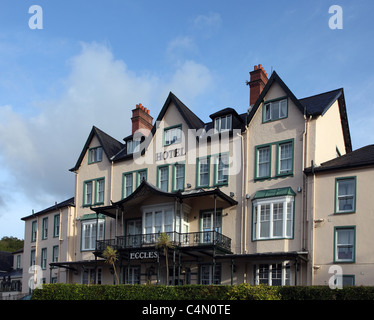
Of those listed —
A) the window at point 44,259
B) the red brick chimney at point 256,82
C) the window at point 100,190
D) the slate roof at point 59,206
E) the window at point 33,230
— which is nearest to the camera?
the red brick chimney at point 256,82

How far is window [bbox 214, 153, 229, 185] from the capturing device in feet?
97.8

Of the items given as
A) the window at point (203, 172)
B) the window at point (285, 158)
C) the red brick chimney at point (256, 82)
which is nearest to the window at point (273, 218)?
the window at point (285, 158)

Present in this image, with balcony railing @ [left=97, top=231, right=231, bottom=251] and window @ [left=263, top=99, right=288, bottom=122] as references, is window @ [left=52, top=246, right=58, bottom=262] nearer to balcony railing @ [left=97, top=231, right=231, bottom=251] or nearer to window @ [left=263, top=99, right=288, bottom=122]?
balcony railing @ [left=97, top=231, right=231, bottom=251]

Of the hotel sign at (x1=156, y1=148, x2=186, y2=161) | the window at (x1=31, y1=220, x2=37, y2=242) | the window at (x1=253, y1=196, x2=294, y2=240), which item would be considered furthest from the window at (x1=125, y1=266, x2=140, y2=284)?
the window at (x1=31, y1=220, x2=37, y2=242)

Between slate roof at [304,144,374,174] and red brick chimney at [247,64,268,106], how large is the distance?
25.3 ft

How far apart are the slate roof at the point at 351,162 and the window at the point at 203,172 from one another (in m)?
6.62

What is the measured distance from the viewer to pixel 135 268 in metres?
32.5

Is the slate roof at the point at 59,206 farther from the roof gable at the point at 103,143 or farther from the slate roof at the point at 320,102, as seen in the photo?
the slate roof at the point at 320,102

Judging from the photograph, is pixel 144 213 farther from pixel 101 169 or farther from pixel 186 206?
pixel 101 169

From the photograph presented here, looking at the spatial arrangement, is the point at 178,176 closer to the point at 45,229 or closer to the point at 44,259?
the point at 45,229

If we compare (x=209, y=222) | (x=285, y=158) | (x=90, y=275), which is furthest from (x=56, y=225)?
(x=285, y=158)

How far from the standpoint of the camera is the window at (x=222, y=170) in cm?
2980

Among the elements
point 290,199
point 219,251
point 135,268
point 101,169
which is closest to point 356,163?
point 290,199

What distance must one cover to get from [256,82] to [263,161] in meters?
6.69
